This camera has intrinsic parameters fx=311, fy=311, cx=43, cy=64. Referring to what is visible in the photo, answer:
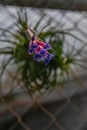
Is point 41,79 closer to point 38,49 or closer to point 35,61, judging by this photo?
point 35,61

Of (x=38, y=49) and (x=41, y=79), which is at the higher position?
(x=38, y=49)

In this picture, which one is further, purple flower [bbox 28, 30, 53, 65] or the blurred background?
the blurred background

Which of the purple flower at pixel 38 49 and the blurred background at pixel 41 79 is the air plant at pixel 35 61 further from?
the purple flower at pixel 38 49

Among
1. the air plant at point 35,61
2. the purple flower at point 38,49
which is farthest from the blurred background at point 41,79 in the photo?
the purple flower at point 38,49

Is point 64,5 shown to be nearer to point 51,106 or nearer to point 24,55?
point 24,55

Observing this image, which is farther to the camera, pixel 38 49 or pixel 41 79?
pixel 41 79

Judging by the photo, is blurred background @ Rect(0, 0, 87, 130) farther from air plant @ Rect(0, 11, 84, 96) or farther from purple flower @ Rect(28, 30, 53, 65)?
purple flower @ Rect(28, 30, 53, 65)

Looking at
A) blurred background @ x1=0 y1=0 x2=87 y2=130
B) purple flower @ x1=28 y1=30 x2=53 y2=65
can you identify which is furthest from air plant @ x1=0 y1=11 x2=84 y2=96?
purple flower @ x1=28 y1=30 x2=53 y2=65

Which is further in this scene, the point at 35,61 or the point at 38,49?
the point at 35,61

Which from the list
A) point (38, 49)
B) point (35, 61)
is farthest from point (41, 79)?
point (38, 49)
